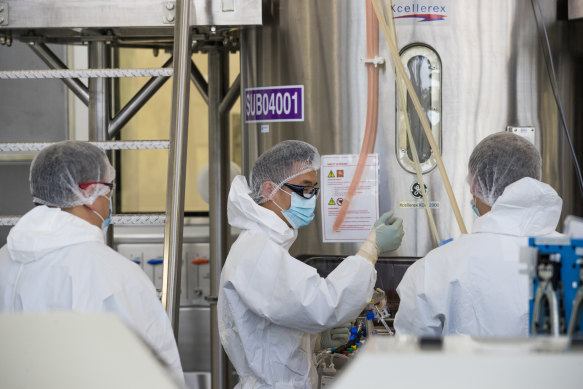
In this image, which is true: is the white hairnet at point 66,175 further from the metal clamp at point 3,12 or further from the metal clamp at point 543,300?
the metal clamp at point 543,300

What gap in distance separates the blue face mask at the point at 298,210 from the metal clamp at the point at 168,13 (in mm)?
787

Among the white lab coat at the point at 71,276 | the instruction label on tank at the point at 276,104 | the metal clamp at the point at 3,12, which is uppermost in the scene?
the metal clamp at the point at 3,12

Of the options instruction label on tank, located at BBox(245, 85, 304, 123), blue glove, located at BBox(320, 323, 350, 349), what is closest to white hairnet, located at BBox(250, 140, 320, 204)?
instruction label on tank, located at BBox(245, 85, 304, 123)

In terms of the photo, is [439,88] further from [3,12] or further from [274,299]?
[3,12]

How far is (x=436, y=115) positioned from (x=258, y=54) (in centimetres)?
66

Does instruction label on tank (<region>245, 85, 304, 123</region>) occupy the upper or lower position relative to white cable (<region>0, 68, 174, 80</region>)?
lower

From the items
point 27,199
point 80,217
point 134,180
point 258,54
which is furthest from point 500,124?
point 27,199

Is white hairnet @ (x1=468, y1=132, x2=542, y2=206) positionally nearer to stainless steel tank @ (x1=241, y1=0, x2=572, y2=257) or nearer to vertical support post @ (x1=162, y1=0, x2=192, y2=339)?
stainless steel tank @ (x1=241, y1=0, x2=572, y2=257)

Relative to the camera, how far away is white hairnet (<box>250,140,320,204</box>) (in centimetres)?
223

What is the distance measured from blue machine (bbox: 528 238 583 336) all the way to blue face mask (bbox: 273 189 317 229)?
104cm

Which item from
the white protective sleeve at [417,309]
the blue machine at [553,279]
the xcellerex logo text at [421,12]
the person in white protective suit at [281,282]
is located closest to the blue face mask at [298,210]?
the person in white protective suit at [281,282]

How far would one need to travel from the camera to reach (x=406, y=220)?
2.48 metres

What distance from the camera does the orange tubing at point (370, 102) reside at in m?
2.48

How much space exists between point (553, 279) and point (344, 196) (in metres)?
1.29
